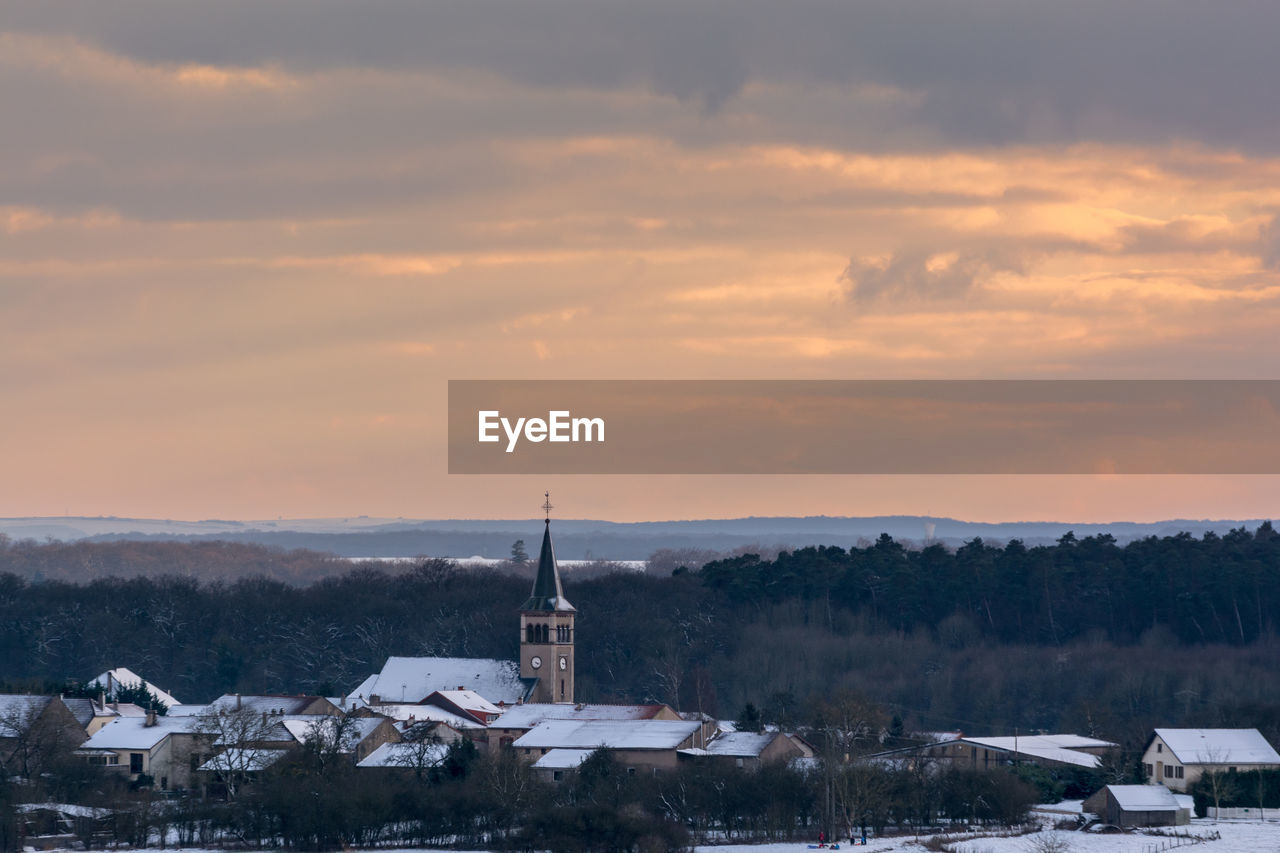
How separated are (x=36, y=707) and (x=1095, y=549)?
82048 mm

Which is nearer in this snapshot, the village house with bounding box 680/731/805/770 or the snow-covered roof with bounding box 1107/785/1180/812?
the snow-covered roof with bounding box 1107/785/1180/812

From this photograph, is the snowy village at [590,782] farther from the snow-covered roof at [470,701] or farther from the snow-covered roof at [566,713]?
the snow-covered roof at [470,701]

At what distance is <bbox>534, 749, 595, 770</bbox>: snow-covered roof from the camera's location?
8919 centimetres

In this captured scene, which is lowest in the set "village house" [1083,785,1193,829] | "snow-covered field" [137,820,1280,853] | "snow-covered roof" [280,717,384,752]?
"snow-covered field" [137,820,1280,853]

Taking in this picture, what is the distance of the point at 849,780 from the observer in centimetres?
8012

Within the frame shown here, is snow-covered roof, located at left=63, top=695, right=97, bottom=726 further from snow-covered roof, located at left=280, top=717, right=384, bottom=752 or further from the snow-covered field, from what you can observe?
the snow-covered field

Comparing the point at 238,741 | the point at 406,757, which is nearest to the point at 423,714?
the point at 406,757

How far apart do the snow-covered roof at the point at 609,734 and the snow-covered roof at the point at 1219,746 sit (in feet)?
68.0

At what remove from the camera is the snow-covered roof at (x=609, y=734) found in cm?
9200

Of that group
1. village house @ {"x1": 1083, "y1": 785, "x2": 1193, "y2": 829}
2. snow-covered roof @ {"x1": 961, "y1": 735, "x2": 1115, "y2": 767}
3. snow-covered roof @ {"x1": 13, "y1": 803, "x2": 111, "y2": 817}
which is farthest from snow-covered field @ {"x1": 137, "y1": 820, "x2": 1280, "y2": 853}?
snow-covered roof @ {"x1": 961, "y1": 735, "x2": 1115, "y2": 767}

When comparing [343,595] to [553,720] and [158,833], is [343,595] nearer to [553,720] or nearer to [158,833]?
[553,720]

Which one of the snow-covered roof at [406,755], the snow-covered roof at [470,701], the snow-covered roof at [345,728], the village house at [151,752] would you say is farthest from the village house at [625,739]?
the village house at [151,752]

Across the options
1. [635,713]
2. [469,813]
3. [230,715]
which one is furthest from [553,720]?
[469,813]

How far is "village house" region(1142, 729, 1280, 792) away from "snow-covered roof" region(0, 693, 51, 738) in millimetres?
49364
